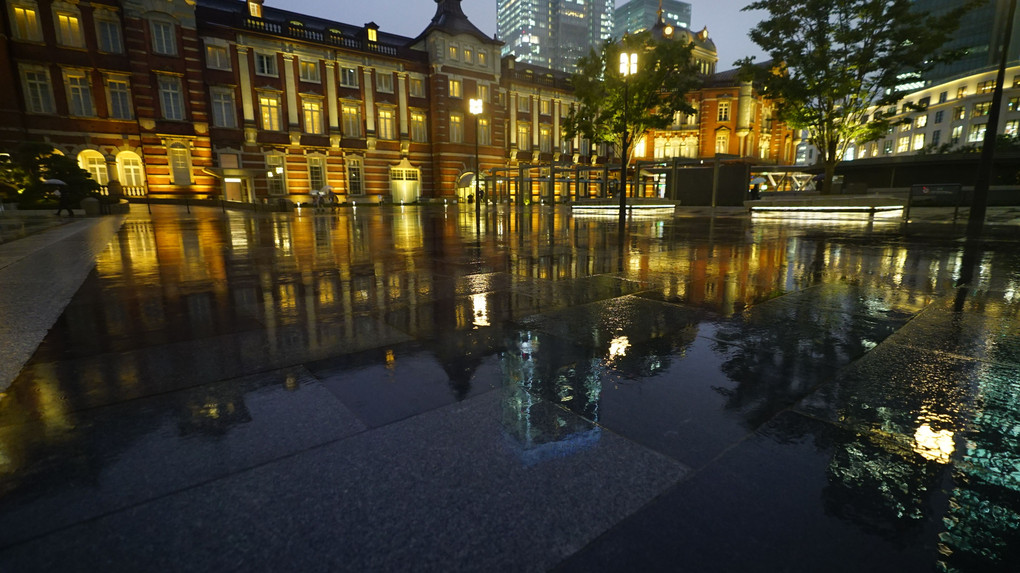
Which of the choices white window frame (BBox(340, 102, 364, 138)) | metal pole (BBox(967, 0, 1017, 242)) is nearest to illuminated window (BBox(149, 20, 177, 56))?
white window frame (BBox(340, 102, 364, 138))

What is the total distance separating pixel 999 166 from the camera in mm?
25328

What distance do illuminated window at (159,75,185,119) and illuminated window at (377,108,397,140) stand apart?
14.4 metres

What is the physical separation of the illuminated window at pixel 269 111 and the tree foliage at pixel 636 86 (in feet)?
77.6

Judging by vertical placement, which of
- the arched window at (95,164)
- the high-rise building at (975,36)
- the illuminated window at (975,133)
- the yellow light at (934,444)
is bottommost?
the yellow light at (934,444)

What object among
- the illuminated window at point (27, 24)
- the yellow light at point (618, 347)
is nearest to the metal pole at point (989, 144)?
the yellow light at point (618, 347)

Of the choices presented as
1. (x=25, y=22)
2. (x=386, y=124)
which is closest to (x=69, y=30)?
(x=25, y=22)

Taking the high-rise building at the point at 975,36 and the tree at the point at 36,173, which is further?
the high-rise building at the point at 975,36

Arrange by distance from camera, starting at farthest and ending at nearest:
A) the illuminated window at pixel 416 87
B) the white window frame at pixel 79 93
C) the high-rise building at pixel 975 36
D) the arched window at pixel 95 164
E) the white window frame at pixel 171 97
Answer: the high-rise building at pixel 975 36 → the illuminated window at pixel 416 87 → the white window frame at pixel 171 97 → the arched window at pixel 95 164 → the white window frame at pixel 79 93

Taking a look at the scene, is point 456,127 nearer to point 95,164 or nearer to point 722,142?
point 95,164

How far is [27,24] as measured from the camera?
93.8 ft

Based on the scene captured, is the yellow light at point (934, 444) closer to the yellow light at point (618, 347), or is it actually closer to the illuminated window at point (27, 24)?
the yellow light at point (618, 347)

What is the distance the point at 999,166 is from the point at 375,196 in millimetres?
41967

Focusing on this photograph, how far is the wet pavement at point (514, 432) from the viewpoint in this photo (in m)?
1.52

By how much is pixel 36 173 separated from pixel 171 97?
555 inches
